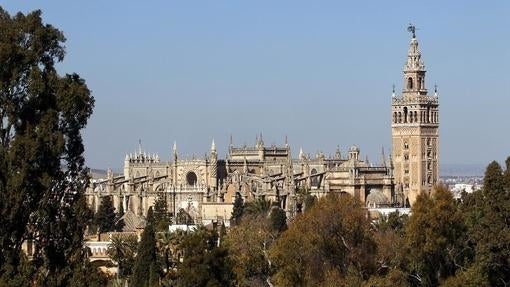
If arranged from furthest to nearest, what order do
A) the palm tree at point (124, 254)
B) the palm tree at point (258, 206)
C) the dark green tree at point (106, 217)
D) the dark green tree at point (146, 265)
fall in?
the dark green tree at point (106, 217)
the palm tree at point (258, 206)
the palm tree at point (124, 254)
the dark green tree at point (146, 265)

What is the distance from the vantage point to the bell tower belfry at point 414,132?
113 metres

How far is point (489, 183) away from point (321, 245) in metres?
6.70

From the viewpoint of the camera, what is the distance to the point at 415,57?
114062 mm

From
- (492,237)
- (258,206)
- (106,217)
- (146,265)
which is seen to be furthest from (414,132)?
(492,237)

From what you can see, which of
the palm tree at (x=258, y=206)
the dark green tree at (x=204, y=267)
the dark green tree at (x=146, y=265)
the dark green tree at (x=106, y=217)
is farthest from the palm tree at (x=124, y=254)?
the palm tree at (x=258, y=206)

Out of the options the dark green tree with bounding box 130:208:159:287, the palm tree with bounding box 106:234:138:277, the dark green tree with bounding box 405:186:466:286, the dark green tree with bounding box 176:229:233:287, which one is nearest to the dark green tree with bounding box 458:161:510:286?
the dark green tree with bounding box 405:186:466:286

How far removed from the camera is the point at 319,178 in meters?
119

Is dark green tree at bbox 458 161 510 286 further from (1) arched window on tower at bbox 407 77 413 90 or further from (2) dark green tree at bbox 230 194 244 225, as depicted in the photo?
(1) arched window on tower at bbox 407 77 413 90

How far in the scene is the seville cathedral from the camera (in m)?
110

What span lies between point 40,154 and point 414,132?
8953 centimetres

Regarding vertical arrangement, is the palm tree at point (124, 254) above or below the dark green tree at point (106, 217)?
below

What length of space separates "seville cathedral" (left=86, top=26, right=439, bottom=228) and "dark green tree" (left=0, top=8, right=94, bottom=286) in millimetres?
77092

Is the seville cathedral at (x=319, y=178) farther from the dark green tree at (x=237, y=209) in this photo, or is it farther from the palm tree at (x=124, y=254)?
the palm tree at (x=124, y=254)

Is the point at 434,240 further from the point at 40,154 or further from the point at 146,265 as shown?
the point at 40,154
